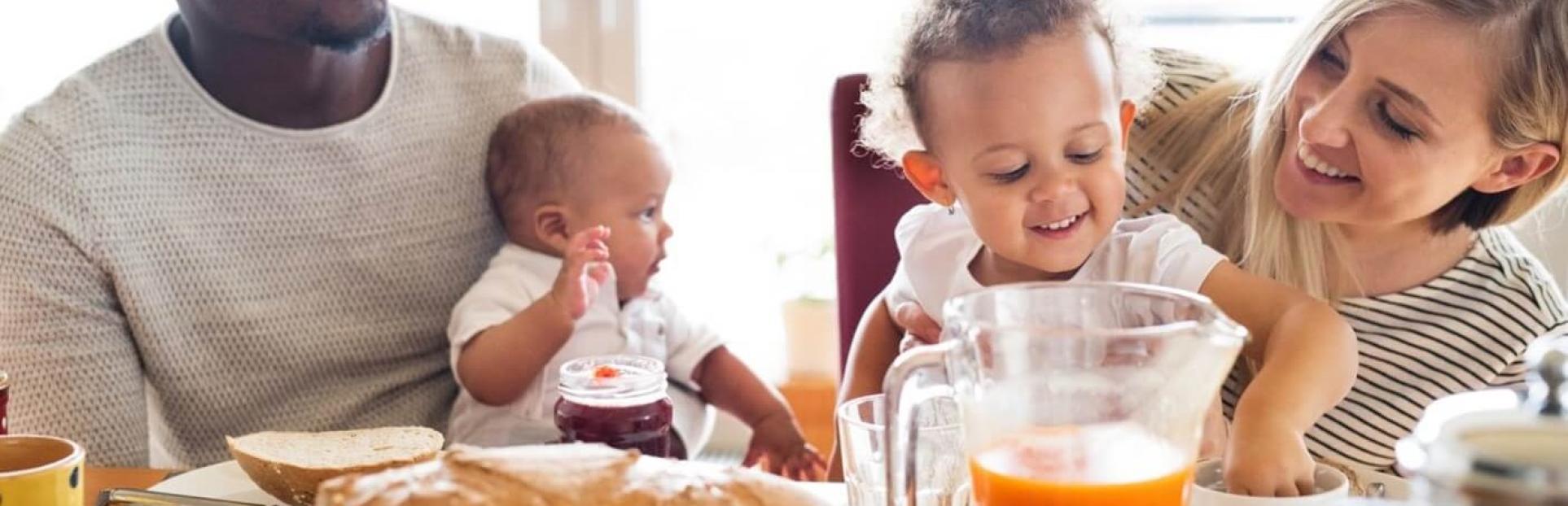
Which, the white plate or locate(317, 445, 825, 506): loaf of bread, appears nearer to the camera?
locate(317, 445, 825, 506): loaf of bread

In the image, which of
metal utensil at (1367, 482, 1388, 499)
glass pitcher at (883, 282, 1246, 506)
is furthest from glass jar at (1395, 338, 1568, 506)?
metal utensil at (1367, 482, 1388, 499)

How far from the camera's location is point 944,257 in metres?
1.44

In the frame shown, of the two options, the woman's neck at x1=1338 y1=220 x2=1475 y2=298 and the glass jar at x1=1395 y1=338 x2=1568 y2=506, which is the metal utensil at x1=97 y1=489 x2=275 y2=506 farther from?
the woman's neck at x1=1338 y1=220 x2=1475 y2=298

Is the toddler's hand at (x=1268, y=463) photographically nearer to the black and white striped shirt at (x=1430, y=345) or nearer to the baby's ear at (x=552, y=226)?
the black and white striped shirt at (x=1430, y=345)

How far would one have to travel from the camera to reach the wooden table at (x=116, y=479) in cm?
122

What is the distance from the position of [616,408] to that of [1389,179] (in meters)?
0.72

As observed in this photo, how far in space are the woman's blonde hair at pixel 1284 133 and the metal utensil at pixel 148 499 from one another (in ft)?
3.13

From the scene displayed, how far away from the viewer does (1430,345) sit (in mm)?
1452

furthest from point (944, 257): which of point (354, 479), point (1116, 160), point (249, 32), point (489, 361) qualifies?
point (249, 32)

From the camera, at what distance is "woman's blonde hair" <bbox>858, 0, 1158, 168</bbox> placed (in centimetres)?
118

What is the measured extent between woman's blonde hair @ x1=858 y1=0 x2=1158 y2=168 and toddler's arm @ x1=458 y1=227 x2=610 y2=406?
0.35 meters

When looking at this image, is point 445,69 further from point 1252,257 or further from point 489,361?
point 1252,257

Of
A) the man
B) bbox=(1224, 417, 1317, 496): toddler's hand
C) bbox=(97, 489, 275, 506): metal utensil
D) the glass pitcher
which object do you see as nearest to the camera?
the glass pitcher

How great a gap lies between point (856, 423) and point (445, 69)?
1043 millimetres
